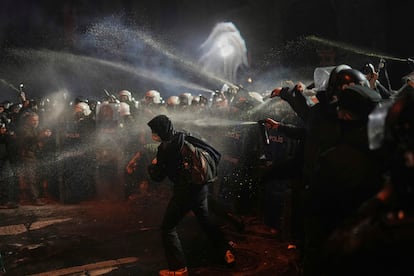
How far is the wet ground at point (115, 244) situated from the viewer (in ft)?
19.2

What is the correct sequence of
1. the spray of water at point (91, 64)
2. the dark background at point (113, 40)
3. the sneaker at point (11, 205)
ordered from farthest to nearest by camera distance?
the spray of water at point (91, 64), the dark background at point (113, 40), the sneaker at point (11, 205)

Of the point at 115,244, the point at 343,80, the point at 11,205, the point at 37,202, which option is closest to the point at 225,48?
the point at 37,202

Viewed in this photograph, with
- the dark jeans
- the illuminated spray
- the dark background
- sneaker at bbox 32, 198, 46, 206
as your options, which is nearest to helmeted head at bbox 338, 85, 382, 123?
the dark jeans

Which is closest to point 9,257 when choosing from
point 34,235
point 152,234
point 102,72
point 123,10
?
point 34,235

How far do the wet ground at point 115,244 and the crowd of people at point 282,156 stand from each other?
61cm

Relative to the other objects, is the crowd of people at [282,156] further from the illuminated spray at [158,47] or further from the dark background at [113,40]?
the illuminated spray at [158,47]

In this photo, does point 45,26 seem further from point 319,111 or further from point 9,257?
point 319,111

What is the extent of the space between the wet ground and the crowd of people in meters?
0.61

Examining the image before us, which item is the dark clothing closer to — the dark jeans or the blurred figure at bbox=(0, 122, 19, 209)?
the dark jeans

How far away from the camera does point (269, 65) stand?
54.8ft

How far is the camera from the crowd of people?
8.59 ft

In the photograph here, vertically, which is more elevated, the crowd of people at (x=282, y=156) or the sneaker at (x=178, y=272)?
the crowd of people at (x=282, y=156)

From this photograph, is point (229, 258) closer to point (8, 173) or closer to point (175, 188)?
point (175, 188)

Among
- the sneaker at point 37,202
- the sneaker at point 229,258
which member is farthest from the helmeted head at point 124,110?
the sneaker at point 229,258
